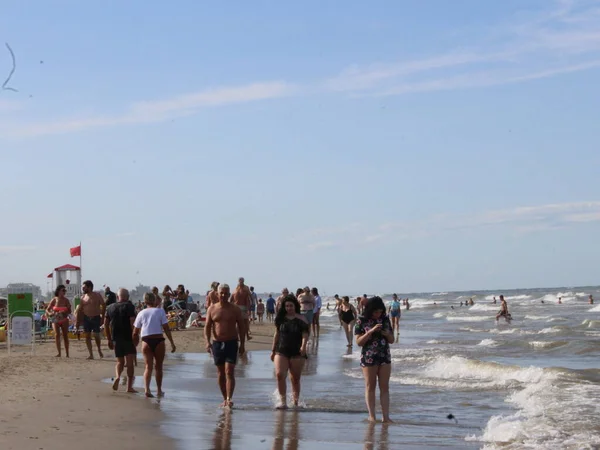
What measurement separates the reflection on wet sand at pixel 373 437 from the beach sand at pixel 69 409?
75.6 inches

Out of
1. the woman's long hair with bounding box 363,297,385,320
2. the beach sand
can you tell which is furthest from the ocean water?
the woman's long hair with bounding box 363,297,385,320

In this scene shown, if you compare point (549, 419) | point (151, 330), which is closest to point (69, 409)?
point (151, 330)

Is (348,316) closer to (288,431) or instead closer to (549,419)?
(549,419)

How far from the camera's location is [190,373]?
1616 cm

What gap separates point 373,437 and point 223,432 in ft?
5.02

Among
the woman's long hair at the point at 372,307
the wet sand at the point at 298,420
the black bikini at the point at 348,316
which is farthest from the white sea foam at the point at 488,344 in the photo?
the woman's long hair at the point at 372,307

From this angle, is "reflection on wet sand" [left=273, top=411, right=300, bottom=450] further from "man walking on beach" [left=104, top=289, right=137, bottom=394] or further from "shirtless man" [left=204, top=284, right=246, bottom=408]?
"man walking on beach" [left=104, top=289, right=137, bottom=394]

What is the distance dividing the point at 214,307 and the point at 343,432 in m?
2.50

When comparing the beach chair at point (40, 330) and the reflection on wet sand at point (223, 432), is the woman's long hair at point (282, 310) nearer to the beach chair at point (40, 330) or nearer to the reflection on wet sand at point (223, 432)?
the reflection on wet sand at point (223, 432)

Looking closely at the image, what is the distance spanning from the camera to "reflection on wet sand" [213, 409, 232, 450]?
326 inches

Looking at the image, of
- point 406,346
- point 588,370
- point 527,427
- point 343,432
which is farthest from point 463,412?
point 406,346

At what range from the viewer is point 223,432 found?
29.7ft

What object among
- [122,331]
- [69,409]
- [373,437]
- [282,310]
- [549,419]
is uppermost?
[282,310]

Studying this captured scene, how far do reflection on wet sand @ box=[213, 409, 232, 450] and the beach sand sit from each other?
460 mm
